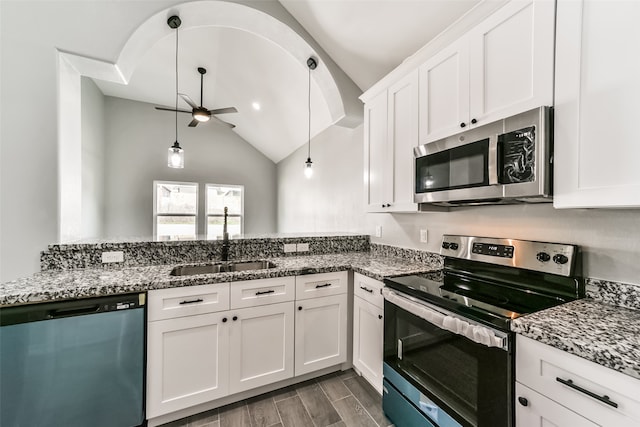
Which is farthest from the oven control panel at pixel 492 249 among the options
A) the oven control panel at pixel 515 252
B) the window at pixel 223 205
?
the window at pixel 223 205

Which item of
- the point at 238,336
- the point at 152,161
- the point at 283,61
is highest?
the point at 283,61

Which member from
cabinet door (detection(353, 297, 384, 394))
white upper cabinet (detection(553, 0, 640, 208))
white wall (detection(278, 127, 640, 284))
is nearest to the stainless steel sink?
cabinet door (detection(353, 297, 384, 394))

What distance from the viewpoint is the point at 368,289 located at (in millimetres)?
1892

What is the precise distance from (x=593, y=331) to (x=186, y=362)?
1.97m

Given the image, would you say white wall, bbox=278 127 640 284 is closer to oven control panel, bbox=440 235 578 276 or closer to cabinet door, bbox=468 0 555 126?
oven control panel, bbox=440 235 578 276

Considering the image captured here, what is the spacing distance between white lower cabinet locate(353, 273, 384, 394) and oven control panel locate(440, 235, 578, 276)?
0.59 m

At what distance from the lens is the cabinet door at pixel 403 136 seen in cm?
186

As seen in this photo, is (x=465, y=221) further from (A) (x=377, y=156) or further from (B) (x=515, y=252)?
(A) (x=377, y=156)

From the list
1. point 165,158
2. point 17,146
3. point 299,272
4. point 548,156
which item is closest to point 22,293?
point 17,146

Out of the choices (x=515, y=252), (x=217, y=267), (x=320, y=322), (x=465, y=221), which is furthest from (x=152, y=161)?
(x=515, y=252)

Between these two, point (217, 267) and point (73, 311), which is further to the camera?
point (217, 267)

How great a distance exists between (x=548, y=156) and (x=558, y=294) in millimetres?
690

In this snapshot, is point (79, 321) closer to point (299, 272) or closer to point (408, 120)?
point (299, 272)

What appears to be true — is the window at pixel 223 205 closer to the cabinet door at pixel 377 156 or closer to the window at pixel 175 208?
the window at pixel 175 208
